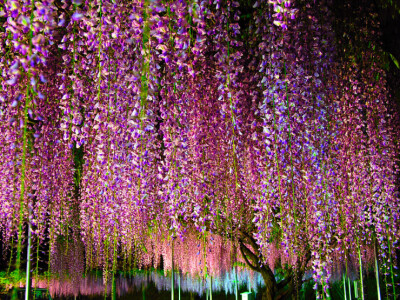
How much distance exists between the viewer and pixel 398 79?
3799 mm

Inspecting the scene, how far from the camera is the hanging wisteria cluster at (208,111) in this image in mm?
1855

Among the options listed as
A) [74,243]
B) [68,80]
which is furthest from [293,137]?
[74,243]

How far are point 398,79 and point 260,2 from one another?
90.7 inches

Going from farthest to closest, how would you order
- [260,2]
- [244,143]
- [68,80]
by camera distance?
[244,143], [68,80], [260,2]

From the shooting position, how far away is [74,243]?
7.29 meters

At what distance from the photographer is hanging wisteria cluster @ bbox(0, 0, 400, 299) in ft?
6.09

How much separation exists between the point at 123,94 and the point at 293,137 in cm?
119

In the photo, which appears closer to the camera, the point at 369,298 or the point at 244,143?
the point at 244,143

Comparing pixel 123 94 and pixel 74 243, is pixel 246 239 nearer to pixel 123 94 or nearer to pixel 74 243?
pixel 74 243

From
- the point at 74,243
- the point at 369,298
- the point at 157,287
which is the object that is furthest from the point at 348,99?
the point at 157,287

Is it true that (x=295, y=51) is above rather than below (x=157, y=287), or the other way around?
above

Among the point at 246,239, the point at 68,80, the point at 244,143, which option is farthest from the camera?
the point at 246,239

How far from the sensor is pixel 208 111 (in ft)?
9.41

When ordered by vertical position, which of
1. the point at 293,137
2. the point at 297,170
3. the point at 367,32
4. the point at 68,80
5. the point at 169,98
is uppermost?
the point at 367,32
